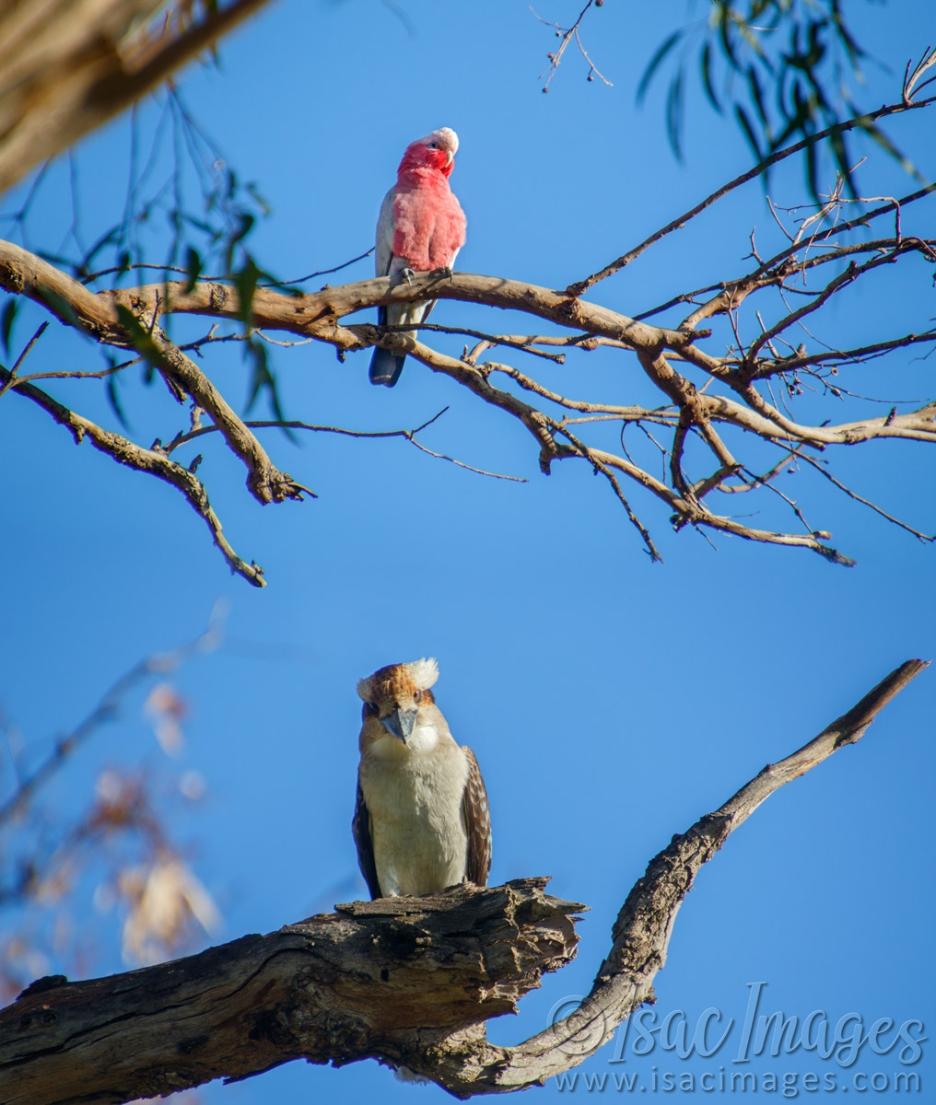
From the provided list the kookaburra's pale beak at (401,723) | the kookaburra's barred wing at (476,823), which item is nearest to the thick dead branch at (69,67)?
the kookaburra's pale beak at (401,723)

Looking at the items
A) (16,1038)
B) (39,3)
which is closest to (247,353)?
(39,3)

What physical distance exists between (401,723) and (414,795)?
29 centimetres

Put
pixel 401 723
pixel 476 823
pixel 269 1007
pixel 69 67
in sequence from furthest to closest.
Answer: pixel 476 823, pixel 401 723, pixel 269 1007, pixel 69 67

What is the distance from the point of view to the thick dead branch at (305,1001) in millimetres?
2598

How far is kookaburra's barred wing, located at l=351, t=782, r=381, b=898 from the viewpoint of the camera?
471 centimetres

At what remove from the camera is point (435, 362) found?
3850 mm

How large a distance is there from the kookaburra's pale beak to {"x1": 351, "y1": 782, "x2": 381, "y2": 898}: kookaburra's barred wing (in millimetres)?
356

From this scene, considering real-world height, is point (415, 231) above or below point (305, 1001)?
above

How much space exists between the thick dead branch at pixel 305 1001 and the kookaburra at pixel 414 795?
1681 millimetres

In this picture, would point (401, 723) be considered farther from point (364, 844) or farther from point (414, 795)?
point (364, 844)

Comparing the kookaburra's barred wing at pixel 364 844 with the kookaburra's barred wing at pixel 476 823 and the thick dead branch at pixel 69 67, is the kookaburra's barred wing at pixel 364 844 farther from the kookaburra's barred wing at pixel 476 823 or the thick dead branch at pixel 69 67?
the thick dead branch at pixel 69 67

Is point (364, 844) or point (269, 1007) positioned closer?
point (269, 1007)

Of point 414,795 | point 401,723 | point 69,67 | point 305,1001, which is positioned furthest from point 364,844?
point 69,67

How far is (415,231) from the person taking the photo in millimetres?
6199
